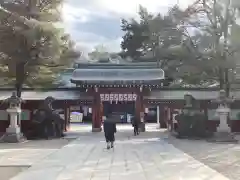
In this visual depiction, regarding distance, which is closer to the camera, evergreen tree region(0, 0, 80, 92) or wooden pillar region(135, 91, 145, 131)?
evergreen tree region(0, 0, 80, 92)

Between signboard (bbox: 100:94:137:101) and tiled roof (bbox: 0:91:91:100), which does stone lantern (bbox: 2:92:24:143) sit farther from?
signboard (bbox: 100:94:137:101)

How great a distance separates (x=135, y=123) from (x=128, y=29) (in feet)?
92.9

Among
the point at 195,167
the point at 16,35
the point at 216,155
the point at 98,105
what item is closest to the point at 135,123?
the point at 98,105

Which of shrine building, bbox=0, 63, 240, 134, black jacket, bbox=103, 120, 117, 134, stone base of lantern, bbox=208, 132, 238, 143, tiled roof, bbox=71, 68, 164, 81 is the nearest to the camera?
black jacket, bbox=103, 120, 117, 134

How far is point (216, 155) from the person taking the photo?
15984 millimetres

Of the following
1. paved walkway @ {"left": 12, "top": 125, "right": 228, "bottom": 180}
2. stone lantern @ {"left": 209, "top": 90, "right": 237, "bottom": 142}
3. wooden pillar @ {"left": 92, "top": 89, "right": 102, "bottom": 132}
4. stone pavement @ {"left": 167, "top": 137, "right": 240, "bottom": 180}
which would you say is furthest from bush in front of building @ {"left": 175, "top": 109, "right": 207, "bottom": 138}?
wooden pillar @ {"left": 92, "top": 89, "right": 102, "bottom": 132}

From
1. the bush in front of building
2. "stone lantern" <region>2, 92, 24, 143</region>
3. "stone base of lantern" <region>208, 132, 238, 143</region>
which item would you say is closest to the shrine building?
the bush in front of building

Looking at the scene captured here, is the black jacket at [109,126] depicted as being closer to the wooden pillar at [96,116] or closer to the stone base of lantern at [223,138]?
the stone base of lantern at [223,138]

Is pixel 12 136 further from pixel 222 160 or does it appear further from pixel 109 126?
pixel 222 160

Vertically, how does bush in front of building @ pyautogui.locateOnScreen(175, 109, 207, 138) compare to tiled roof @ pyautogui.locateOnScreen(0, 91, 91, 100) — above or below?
below

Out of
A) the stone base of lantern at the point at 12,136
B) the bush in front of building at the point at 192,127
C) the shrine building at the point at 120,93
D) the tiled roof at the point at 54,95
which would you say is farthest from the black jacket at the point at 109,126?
the tiled roof at the point at 54,95

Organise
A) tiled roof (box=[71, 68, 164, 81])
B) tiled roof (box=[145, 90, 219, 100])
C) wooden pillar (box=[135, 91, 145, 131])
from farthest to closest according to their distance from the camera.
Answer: tiled roof (box=[145, 90, 219, 100])
tiled roof (box=[71, 68, 164, 81])
wooden pillar (box=[135, 91, 145, 131])

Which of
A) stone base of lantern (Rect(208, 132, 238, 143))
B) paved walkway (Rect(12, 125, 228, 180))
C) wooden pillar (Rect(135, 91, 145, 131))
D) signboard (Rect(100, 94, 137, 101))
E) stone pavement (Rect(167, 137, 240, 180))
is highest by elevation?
signboard (Rect(100, 94, 137, 101))

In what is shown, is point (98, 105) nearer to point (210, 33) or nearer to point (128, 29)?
point (210, 33)
